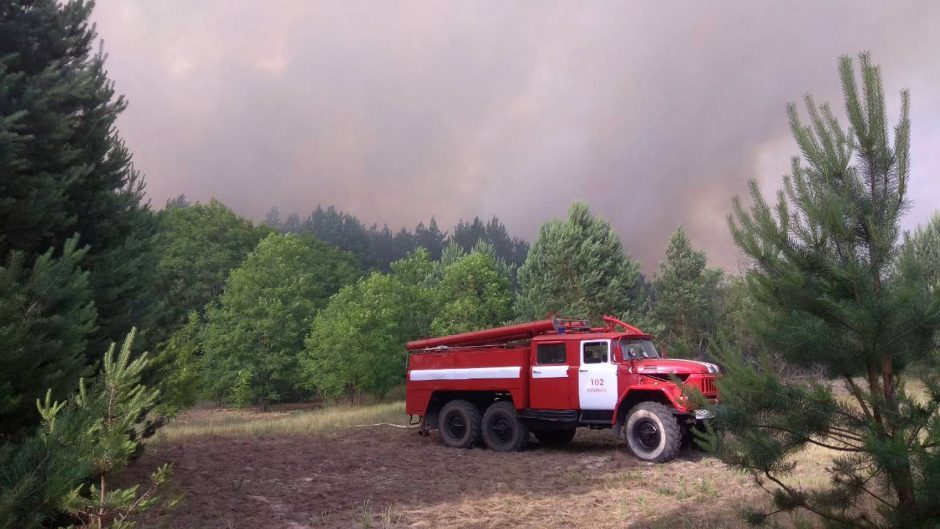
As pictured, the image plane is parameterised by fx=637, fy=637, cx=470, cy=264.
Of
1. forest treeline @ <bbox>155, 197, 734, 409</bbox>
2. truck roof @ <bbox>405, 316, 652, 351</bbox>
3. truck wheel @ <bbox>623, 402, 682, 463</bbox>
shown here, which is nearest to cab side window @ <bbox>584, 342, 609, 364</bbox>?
truck roof @ <bbox>405, 316, 652, 351</bbox>

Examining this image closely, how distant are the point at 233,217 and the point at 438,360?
4062cm

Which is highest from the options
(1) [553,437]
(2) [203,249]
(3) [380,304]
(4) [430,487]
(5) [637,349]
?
(2) [203,249]

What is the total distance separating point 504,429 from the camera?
1477cm

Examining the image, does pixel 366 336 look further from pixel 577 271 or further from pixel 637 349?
pixel 637 349

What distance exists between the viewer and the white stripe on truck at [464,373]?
1470 cm

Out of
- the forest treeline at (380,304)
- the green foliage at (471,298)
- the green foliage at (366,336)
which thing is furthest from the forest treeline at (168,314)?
the green foliage at (471,298)

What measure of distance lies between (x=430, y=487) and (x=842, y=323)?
7.11m

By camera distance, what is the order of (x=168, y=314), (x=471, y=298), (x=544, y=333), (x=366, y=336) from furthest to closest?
(x=471, y=298), (x=366, y=336), (x=544, y=333), (x=168, y=314)

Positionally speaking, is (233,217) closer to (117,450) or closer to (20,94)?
(20,94)

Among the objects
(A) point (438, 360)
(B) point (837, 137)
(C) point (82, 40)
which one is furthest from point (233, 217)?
(B) point (837, 137)

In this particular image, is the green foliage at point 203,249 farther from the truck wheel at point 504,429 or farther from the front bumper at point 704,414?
the front bumper at point 704,414

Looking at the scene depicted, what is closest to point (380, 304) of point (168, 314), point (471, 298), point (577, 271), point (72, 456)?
point (471, 298)

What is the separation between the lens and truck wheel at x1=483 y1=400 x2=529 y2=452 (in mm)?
14438

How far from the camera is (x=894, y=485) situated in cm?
472
